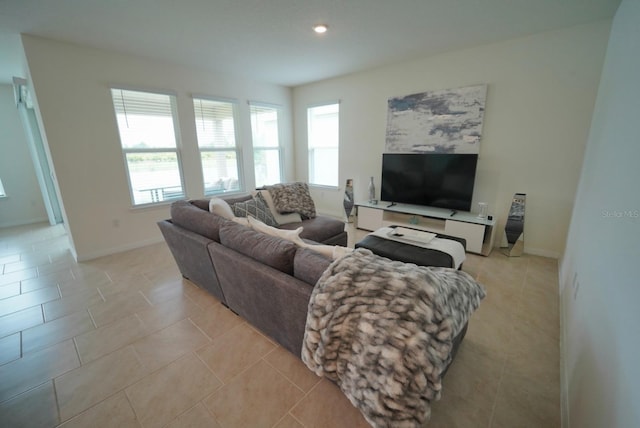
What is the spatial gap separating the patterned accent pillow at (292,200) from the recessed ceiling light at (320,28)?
1.80 meters

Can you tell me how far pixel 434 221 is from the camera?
3814 mm

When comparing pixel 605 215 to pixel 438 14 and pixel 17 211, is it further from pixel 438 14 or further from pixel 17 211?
pixel 17 211

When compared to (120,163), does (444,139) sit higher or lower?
higher

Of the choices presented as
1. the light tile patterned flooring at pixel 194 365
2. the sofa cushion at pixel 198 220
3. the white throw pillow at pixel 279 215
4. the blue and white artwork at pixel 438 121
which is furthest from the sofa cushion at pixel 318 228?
the blue and white artwork at pixel 438 121

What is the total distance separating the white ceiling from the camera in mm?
2205

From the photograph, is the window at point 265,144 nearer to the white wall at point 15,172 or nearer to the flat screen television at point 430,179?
the flat screen television at point 430,179

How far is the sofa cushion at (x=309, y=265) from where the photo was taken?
1.37 m

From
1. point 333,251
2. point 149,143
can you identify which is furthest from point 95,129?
point 333,251

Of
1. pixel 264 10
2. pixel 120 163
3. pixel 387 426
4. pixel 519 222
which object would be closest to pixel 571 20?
pixel 519 222

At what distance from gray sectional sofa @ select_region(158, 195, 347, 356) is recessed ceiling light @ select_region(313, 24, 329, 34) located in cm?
220

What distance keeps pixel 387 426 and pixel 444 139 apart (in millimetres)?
3550

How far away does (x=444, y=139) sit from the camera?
3594 mm

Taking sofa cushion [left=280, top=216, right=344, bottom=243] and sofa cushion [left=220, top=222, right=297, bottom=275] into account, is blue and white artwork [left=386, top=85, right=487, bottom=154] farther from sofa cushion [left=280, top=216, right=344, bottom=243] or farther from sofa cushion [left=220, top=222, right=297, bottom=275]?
sofa cushion [left=220, top=222, right=297, bottom=275]

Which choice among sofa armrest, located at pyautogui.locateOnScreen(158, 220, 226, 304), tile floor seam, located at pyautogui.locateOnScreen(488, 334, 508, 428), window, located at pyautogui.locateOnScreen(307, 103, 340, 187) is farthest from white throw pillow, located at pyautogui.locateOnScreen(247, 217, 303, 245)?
window, located at pyautogui.locateOnScreen(307, 103, 340, 187)
